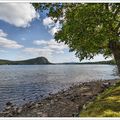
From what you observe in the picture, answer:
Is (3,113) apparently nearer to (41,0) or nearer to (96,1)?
(41,0)

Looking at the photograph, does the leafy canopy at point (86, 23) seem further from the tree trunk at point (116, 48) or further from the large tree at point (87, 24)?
the tree trunk at point (116, 48)

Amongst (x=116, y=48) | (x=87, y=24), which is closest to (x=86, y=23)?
(x=87, y=24)

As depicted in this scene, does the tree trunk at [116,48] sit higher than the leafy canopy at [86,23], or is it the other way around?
the leafy canopy at [86,23]

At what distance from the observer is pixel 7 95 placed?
98.5 feet

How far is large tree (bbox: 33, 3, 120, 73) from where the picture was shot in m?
15.0

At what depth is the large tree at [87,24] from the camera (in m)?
15.0

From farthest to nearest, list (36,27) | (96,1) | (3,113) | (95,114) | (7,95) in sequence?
(7,95) → (3,113) → (36,27) → (96,1) → (95,114)

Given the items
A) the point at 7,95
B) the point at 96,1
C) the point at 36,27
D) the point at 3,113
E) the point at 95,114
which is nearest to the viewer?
the point at 95,114

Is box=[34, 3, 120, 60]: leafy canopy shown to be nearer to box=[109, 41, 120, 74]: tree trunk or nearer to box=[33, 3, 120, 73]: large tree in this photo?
box=[33, 3, 120, 73]: large tree

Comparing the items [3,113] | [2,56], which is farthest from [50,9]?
[3,113]

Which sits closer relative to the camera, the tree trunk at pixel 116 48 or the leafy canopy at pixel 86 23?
the leafy canopy at pixel 86 23

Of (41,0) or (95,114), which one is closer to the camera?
(95,114)

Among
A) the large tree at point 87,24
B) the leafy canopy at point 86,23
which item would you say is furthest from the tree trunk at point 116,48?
the leafy canopy at point 86,23

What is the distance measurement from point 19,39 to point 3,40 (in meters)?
1.19
